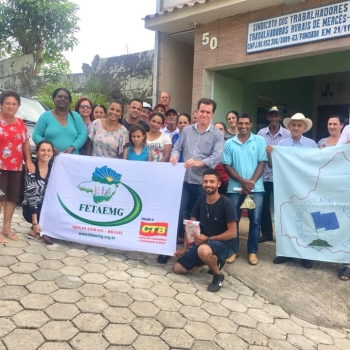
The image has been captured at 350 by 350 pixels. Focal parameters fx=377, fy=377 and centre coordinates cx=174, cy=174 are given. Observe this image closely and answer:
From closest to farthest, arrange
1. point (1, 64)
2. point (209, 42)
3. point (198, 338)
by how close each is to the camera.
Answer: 1. point (198, 338)
2. point (209, 42)
3. point (1, 64)

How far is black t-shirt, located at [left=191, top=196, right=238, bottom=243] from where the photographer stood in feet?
12.0

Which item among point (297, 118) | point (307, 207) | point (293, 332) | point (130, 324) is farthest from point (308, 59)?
point (130, 324)

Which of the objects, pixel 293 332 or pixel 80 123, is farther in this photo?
pixel 80 123

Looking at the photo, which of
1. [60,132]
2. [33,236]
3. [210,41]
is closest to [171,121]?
[60,132]

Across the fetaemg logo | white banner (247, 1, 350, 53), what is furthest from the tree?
the fetaemg logo

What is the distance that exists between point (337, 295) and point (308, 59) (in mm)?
5535

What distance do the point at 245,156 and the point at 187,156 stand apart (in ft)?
2.12

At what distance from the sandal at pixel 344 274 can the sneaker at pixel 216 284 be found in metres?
1.24

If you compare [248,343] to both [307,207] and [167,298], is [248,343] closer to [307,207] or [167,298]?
[167,298]

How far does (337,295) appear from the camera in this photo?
3.62 meters

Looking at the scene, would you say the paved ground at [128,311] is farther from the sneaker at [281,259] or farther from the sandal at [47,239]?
the sneaker at [281,259]

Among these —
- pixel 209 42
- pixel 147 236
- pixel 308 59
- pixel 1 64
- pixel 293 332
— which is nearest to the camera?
pixel 293 332

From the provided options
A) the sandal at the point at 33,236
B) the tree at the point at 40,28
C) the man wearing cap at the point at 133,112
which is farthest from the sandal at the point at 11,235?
the tree at the point at 40,28

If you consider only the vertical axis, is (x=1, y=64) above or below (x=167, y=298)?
above
